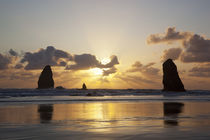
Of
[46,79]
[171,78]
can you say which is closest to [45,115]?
[171,78]

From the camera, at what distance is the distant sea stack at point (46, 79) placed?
145387 mm

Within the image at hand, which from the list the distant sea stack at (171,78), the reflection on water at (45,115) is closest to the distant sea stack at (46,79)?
the distant sea stack at (171,78)

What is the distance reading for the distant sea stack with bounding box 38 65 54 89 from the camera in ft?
477

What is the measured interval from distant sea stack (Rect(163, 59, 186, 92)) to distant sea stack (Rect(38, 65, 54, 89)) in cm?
7740

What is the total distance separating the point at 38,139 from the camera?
8.34 metres

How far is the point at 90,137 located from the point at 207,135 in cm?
466

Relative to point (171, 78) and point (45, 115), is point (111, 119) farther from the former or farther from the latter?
point (171, 78)

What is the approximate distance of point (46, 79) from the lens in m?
147

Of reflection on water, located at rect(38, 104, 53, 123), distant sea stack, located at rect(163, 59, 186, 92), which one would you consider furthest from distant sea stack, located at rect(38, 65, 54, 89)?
reflection on water, located at rect(38, 104, 53, 123)

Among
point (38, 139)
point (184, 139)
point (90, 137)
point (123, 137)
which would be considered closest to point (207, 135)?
point (184, 139)

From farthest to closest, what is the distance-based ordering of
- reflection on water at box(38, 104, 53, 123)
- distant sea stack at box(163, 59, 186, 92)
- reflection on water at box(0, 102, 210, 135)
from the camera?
distant sea stack at box(163, 59, 186, 92), reflection on water at box(38, 104, 53, 123), reflection on water at box(0, 102, 210, 135)

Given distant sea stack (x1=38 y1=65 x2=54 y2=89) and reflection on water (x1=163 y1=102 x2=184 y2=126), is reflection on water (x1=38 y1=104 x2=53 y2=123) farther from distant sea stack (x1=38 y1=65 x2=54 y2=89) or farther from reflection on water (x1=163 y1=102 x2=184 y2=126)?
distant sea stack (x1=38 y1=65 x2=54 y2=89)

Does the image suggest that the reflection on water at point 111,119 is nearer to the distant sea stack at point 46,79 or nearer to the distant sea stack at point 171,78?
the distant sea stack at point 171,78

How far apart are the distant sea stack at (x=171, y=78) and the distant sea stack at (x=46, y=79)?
77.4 m
